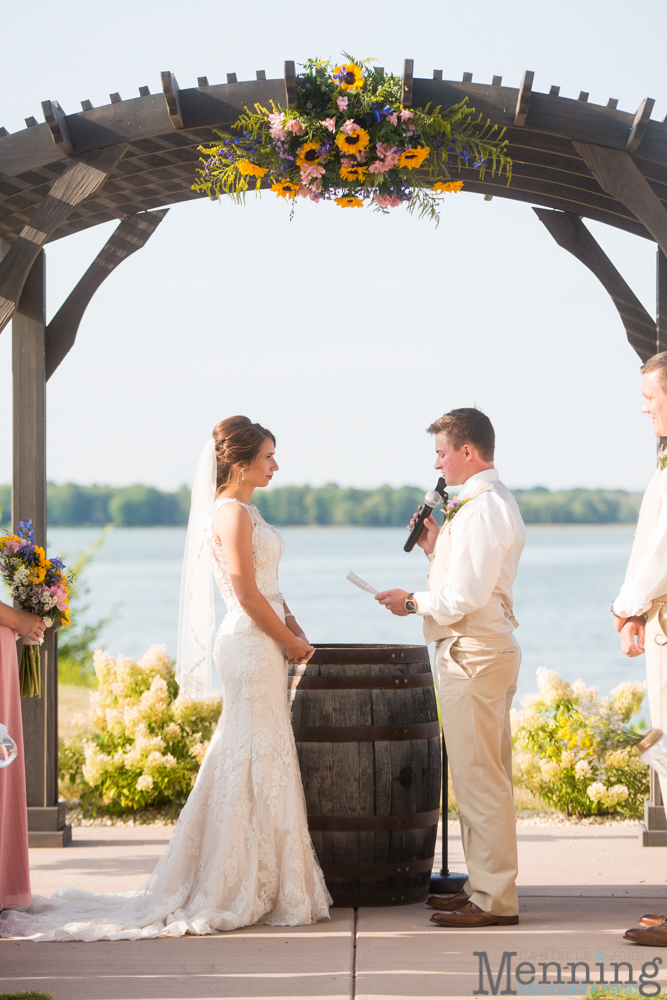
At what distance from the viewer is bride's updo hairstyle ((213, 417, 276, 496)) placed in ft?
12.2

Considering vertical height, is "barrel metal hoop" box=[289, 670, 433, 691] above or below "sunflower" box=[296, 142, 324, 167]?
below

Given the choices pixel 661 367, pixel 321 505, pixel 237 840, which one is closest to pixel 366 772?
pixel 237 840

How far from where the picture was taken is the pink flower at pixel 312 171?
3.78 m

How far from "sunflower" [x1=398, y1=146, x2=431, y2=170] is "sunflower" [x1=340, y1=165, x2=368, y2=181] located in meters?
0.15

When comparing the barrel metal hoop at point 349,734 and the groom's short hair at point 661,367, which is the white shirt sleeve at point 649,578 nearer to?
the groom's short hair at point 661,367

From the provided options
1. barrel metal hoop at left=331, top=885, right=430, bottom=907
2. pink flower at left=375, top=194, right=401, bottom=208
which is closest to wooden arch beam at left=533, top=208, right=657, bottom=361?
pink flower at left=375, top=194, right=401, bottom=208

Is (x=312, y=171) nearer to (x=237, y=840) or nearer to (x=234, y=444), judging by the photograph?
(x=234, y=444)

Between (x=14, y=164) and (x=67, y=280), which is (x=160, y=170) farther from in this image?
(x=67, y=280)

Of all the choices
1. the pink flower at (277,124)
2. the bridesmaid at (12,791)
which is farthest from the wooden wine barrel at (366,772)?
the pink flower at (277,124)

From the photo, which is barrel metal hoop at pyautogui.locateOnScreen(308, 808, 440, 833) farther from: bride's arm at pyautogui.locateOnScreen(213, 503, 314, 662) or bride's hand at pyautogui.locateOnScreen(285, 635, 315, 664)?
bride's arm at pyautogui.locateOnScreen(213, 503, 314, 662)

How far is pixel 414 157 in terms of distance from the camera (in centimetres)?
379

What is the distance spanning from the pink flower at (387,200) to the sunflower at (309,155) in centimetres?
30

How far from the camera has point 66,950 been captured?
127 inches

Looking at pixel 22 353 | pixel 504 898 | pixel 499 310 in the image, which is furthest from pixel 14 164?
pixel 499 310
